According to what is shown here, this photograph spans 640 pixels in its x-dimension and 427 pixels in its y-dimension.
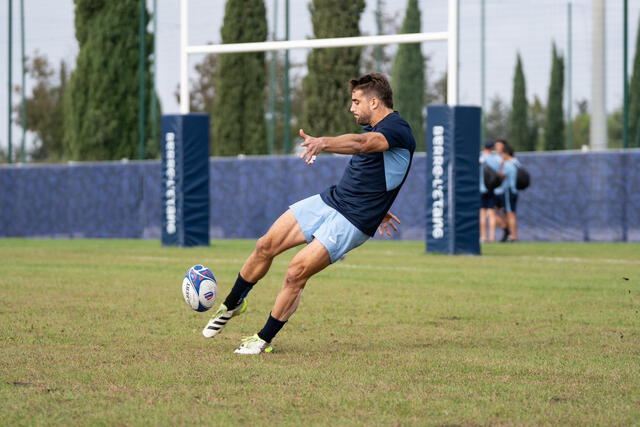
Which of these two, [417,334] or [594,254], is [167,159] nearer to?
[594,254]

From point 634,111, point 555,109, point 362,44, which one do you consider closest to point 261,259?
point 362,44

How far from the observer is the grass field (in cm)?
543

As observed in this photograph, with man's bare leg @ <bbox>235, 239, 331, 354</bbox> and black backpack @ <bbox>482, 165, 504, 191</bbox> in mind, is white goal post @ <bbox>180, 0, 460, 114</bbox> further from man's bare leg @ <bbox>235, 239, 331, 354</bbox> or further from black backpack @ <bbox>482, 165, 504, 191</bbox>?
man's bare leg @ <bbox>235, 239, 331, 354</bbox>

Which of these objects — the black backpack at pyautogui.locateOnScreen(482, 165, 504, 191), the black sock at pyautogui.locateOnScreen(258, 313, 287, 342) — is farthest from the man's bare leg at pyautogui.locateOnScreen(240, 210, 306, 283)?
the black backpack at pyautogui.locateOnScreen(482, 165, 504, 191)

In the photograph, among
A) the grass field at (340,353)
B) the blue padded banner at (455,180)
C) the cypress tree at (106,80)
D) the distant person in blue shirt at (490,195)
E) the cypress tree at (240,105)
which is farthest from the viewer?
the cypress tree at (240,105)

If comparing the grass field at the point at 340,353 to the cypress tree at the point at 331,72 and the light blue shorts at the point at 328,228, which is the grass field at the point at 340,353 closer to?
the light blue shorts at the point at 328,228

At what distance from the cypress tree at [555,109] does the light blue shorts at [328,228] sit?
3844 centimetres

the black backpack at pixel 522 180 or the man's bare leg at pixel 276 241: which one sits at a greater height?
the black backpack at pixel 522 180

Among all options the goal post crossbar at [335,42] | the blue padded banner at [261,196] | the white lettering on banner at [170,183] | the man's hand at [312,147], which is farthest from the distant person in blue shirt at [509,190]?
the man's hand at [312,147]

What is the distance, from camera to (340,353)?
24.2 ft

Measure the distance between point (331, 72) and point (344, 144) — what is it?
2765 cm

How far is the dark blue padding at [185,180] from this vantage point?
20.8 metres

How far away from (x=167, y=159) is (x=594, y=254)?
792cm

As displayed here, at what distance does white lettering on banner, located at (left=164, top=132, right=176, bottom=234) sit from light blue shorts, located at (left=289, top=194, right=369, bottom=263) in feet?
44.2
